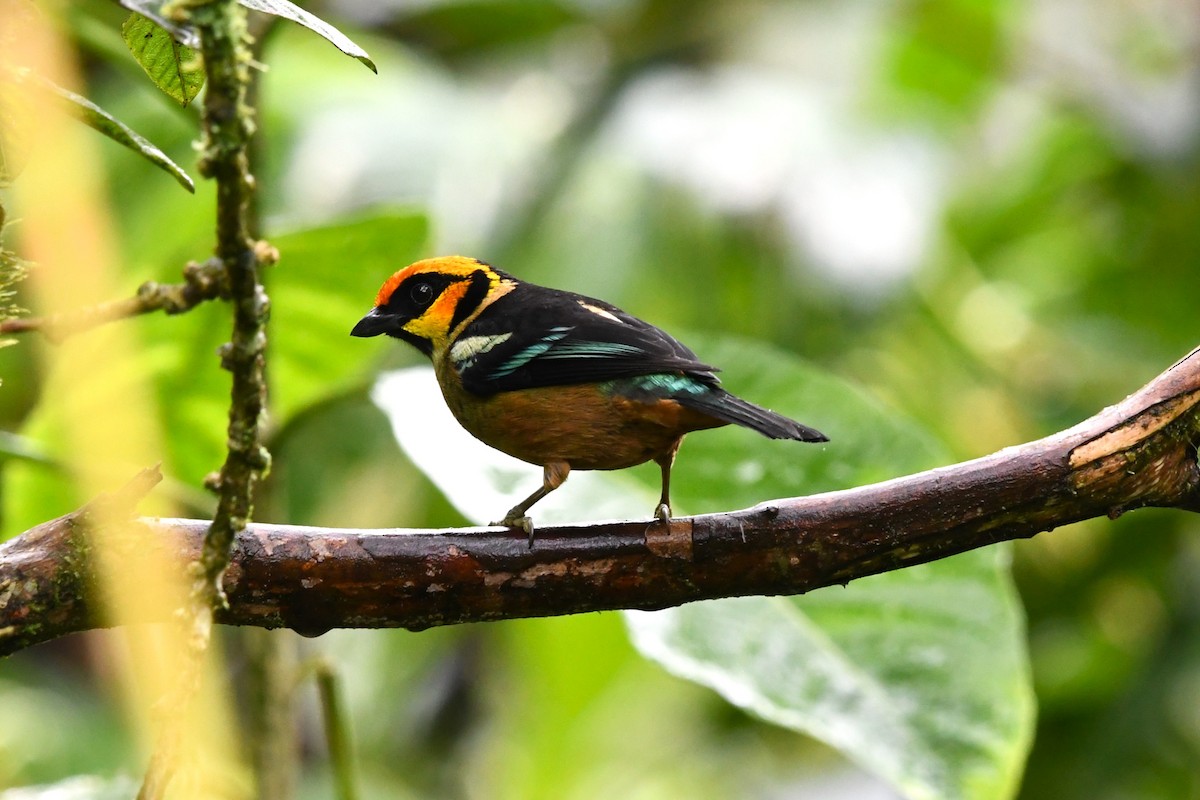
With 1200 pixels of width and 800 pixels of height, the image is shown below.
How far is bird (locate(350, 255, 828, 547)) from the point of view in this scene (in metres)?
1.64

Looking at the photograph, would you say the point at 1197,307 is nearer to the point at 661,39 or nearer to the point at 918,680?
the point at 661,39

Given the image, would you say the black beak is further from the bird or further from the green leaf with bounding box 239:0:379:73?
the green leaf with bounding box 239:0:379:73

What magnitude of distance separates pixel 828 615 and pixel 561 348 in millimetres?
639

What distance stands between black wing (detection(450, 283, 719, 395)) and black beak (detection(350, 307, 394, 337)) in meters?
0.14

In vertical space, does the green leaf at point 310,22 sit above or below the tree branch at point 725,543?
above

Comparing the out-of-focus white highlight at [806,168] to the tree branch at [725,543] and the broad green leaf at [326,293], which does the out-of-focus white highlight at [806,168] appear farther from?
the tree branch at [725,543]

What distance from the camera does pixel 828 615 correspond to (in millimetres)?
1979

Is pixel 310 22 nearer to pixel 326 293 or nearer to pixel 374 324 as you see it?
pixel 374 324

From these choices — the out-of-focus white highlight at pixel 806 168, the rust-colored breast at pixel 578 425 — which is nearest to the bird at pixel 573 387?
the rust-colored breast at pixel 578 425

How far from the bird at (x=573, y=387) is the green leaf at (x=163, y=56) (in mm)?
612

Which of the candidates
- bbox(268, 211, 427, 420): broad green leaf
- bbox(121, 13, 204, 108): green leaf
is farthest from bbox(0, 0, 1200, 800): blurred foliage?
bbox(121, 13, 204, 108): green leaf

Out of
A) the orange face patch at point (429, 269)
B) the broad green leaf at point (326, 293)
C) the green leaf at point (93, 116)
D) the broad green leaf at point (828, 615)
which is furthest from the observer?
the broad green leaf at point (326, 293)

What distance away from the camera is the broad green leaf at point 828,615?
1.79 metres

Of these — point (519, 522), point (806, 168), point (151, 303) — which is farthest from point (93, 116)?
point (806, 168)
